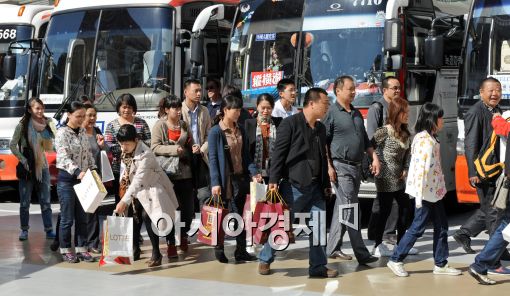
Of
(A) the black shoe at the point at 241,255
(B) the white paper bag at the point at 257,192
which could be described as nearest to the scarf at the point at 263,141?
(B) the white paper bag at the point at 257,192

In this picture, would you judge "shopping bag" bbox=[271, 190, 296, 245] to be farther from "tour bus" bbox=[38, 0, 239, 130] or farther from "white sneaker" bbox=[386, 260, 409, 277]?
"tour bus" bbox=[38, 0, 239, 130]

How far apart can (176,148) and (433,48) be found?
3428mm

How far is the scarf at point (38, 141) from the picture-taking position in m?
12.0

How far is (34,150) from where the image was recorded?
11969mm

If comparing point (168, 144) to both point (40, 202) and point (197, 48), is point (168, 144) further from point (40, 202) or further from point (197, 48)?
point (197, 48)

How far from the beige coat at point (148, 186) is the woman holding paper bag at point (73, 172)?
656mm

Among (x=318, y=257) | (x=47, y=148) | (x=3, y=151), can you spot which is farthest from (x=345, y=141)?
(x=3, y=151)

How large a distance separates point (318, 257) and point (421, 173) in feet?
3.81

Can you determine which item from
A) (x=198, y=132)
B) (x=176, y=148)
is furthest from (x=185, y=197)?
(x=198, y=132)

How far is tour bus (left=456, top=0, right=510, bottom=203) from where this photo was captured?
11641 millimetres

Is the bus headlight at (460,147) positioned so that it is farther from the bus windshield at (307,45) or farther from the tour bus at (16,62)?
the tour bus at (16,62)

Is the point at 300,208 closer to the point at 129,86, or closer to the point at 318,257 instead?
the point at 318,257

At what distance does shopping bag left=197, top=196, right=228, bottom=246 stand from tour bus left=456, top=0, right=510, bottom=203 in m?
3.17

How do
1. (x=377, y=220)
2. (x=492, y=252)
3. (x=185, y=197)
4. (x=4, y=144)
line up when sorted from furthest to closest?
(x=4, y=144), (x=185, y=197), (x=377, y=220), (x=492, y=252)
